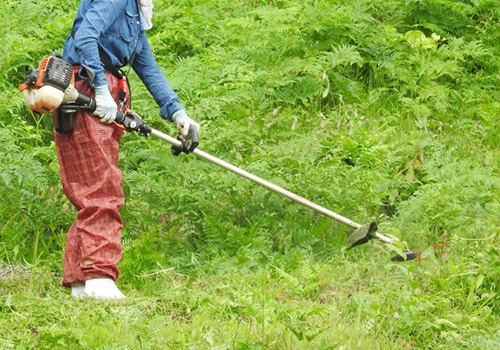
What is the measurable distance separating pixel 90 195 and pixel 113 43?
1046 millimetres

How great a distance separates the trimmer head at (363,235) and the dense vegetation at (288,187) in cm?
19

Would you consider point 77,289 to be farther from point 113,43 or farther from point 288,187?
point 288,187

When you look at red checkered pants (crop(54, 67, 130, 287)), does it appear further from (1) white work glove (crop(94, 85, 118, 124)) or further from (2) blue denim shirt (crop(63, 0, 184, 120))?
(2) blue denim shirt (crop(63, 0, 184, 120))

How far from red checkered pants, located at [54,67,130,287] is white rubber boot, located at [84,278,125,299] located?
0.04 m

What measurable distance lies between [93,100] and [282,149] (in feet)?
7.49

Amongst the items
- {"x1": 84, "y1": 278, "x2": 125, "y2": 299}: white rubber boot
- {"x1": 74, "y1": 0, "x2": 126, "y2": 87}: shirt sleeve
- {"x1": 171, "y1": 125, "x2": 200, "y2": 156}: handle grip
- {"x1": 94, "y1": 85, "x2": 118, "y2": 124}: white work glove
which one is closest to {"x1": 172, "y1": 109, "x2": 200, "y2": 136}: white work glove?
{"x1": 171, "y1": 125, "x2": 200, "y2": 156}: handle grip

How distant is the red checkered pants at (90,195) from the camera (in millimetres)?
4820

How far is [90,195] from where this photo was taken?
191 inches

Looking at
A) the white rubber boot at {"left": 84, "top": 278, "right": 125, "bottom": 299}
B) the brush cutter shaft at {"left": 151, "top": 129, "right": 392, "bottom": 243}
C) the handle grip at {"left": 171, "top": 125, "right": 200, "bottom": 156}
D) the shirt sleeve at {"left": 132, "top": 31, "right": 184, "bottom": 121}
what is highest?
the shirt sleeve at {"left": 132, "top": 31, "right": 184, "bottom": 121}

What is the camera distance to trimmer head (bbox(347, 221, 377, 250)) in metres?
5.26

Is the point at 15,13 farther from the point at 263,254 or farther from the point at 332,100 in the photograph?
the point at 263,254

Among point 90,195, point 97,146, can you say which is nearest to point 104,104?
point 97,146

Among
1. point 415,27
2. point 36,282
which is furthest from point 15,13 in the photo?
point 415,27

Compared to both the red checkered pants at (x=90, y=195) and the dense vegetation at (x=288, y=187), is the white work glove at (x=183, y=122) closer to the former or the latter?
the red checkered pants at (x=90, y=195)
